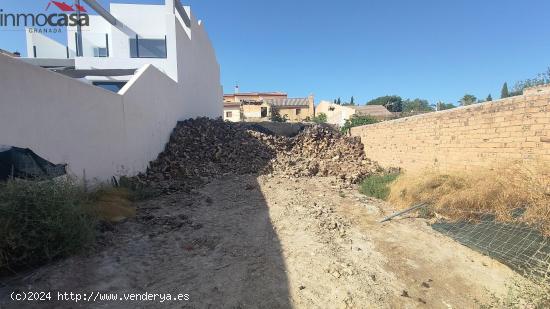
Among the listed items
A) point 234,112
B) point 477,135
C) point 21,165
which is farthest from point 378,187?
point 234,112

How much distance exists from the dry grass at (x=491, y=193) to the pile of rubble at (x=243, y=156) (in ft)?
9.87

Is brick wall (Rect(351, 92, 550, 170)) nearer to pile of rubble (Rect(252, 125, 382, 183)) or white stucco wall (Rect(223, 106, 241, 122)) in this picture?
pile of rubble (Rect(252, 125, 382, 183))

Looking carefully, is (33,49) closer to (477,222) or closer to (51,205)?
(51,205)

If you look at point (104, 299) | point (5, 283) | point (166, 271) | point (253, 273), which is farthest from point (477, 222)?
point (5, 283)

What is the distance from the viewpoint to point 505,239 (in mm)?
3760

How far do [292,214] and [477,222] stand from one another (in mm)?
2815

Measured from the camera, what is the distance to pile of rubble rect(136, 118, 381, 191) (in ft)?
28.2

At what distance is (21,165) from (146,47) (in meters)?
12.4

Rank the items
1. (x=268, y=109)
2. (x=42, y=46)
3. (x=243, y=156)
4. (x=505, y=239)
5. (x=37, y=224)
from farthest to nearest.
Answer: (x=268, y=109) < (x=42, y=46) < (x=243, y=156) < (x=505, y=239) < (x=37, y=224)

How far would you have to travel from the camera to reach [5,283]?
288 cm

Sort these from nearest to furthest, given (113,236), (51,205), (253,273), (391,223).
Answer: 1. (51,205)
2. (253,273)
3. (113,236)
4. (391,223)

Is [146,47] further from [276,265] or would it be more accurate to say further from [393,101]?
[393,101]

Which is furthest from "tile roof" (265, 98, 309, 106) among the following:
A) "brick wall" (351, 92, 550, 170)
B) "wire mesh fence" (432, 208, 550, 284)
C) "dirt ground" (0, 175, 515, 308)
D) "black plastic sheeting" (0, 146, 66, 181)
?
"black plastic sheeting" (0, 146, 66, 181)

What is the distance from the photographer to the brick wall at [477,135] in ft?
14.5
